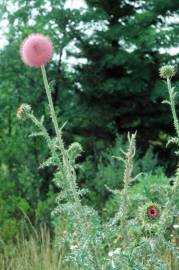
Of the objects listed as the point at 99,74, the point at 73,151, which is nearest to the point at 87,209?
the point at 73,151

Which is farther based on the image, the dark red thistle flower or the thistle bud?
the dark red thistle flower

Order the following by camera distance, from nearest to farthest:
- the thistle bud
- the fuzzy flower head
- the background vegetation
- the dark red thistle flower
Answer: the fuzzy flower head
the thistle bud
the dark red thistle flower
the background vegetation

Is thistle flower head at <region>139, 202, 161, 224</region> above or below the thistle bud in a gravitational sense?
below

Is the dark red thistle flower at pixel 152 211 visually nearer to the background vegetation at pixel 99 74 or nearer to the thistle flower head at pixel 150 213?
the thistle flower head at pixel 150 213

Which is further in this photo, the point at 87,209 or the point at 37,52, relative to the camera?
the point at 87,209

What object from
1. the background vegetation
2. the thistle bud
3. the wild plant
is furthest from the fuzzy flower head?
the background vegetation

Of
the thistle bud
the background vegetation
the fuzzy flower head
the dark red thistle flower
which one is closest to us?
the fuzzy flower head

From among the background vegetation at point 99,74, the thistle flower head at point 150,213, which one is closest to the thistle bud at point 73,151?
the thistle flower head at point 150,213

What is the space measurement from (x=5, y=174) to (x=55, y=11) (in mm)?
2712

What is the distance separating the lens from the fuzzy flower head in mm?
3364

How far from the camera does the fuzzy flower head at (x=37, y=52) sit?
3.36m

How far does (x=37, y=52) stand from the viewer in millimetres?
A: 3387

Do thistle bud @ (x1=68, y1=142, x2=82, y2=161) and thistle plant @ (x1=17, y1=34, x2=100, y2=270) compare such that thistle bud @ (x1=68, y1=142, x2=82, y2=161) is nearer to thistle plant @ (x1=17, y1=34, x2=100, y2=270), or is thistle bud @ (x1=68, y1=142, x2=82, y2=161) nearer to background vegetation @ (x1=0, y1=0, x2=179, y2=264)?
thistle plant @ (x1=17, y1=34, x2=100, y2=270)

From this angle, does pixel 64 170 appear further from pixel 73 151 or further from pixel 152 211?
pixel 152 211
